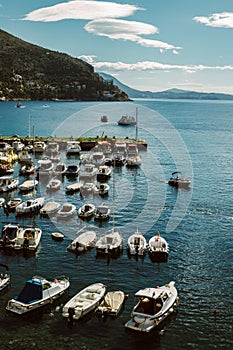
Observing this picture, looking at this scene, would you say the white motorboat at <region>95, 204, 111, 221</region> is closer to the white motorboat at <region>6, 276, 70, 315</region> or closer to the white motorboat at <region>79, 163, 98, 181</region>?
the white motorboat at <region>6, 276, 70, 315</region>

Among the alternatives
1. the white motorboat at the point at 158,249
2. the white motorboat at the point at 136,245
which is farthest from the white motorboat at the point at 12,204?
the white motorboat at the point at 158,249

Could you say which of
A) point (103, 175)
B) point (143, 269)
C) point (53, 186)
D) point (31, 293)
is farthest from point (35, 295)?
point (103, 175)

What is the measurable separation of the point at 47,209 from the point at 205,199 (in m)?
25.5

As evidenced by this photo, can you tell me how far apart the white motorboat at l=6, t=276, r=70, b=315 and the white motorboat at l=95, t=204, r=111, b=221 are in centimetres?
1906

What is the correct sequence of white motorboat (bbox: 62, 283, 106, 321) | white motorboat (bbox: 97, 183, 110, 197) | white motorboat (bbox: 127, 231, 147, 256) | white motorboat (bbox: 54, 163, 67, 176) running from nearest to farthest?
white motorboat (bbox: 62, 283, 106, 321) < white motorboat (bbox: 127, 231, 147, 256) < white motorboat (bbox: 97, 183, 110, 197) < white motorboat (bbox: 54, 163, 67, 176)

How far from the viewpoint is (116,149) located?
98.3 m

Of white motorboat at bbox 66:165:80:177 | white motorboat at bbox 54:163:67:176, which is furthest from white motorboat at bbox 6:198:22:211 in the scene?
white motorboat at bbox 66:165:80:177

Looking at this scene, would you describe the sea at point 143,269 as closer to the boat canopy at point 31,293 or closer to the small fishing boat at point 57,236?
the small fishing boat at point 57,236

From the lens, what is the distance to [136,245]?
41812mm

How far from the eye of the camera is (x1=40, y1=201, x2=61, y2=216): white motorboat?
175 feet

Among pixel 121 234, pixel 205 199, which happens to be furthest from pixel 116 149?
pixel 121 234

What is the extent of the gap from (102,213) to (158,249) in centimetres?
1254

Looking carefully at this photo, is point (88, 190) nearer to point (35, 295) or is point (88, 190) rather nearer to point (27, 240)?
point (27, 240)

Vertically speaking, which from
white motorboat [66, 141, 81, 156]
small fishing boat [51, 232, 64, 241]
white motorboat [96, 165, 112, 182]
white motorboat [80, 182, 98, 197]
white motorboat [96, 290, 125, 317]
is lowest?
white motorboat [96, 290, 125, 317]
